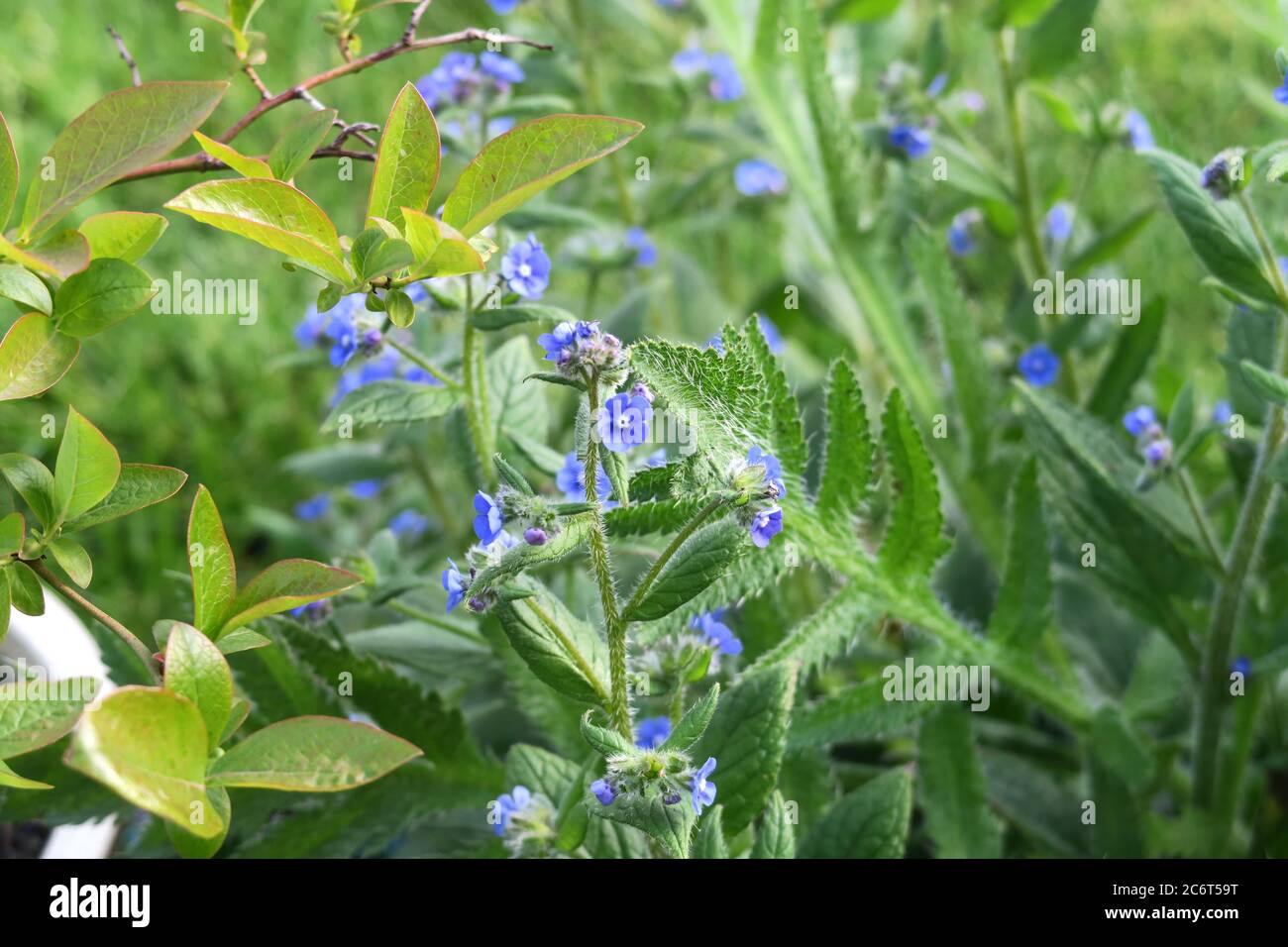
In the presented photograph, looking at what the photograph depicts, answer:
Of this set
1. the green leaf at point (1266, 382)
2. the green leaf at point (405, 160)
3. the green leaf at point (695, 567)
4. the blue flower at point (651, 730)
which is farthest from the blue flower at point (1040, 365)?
the green leaf at point (405, 160)

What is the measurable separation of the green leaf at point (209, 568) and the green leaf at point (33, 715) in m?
0.11

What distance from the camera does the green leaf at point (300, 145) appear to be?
969mm

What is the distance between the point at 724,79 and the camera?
2008 mm

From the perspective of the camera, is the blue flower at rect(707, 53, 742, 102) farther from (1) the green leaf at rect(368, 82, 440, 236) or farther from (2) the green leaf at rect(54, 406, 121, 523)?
(2) the green leaf at rect(54, 406, 121, 523)

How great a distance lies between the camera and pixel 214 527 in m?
0.95

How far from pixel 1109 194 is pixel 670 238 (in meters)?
0.85

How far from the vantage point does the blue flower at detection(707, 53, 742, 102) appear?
2.00m

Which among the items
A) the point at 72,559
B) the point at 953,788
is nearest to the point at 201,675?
the point at 72,559

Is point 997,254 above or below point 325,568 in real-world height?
above

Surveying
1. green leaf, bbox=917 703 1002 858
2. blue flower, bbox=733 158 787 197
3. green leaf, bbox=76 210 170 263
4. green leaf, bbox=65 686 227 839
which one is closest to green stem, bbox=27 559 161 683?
green leaf, bbox=65 686 227 839
